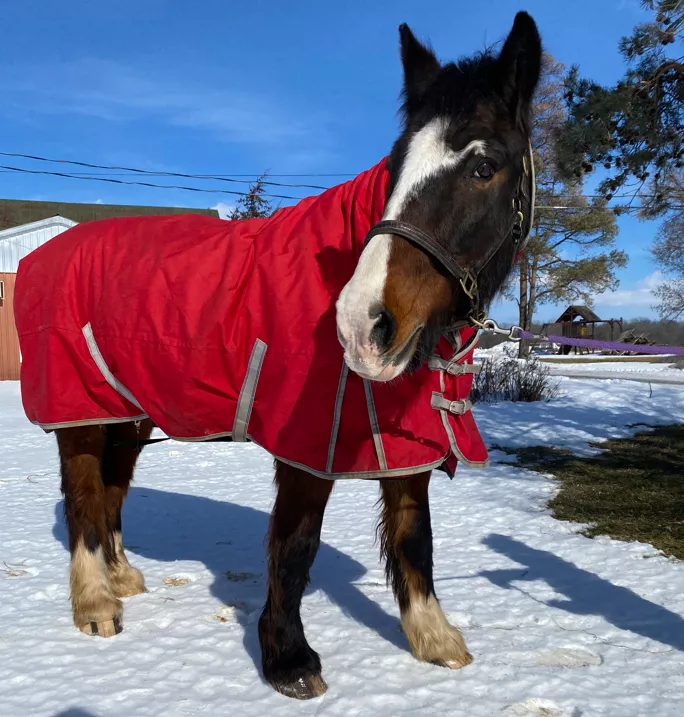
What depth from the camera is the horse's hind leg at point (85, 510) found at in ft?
8.50

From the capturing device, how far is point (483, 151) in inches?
65.2

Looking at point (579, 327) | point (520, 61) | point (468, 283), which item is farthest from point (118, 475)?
point (579, 327)

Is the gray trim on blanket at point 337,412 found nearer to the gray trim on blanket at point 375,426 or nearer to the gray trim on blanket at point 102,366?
the gray trim on blanket at point 375,426

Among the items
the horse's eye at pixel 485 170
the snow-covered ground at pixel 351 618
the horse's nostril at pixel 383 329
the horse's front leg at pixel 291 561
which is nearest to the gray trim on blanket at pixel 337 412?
the horse's front leg at pixel 291 561

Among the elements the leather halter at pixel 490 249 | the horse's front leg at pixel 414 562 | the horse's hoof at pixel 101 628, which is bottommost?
the horse's hoof at pixel 101 628

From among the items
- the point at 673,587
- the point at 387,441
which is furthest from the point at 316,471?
the point at 673,587

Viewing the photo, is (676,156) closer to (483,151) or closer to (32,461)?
(483,151)

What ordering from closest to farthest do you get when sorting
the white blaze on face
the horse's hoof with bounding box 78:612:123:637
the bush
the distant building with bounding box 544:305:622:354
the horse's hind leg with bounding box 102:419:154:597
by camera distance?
1. the white blaze on face
2. the horse's hoof with bounding box 78:612:123:637
3. the horse's hind leg with bounding box 102:419:154:597
4. the bush
5. the distant building with bounding box 544:305:622:354

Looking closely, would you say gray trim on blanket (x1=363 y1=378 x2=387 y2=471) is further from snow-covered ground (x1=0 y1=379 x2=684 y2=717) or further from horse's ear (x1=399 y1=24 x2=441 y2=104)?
horse's ear (x1=399 y1=24 x2=441 y2=104)

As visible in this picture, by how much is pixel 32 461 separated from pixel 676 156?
22.0ft

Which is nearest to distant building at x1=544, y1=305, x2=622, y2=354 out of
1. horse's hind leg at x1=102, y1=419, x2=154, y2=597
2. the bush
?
the bush

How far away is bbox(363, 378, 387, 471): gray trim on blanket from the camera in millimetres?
1973

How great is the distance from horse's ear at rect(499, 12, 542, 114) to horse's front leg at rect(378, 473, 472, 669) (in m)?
1.41

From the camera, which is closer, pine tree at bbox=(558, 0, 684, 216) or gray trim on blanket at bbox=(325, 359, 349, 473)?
gray trim on blanket at bbox=(325, 359, 349, 473)
